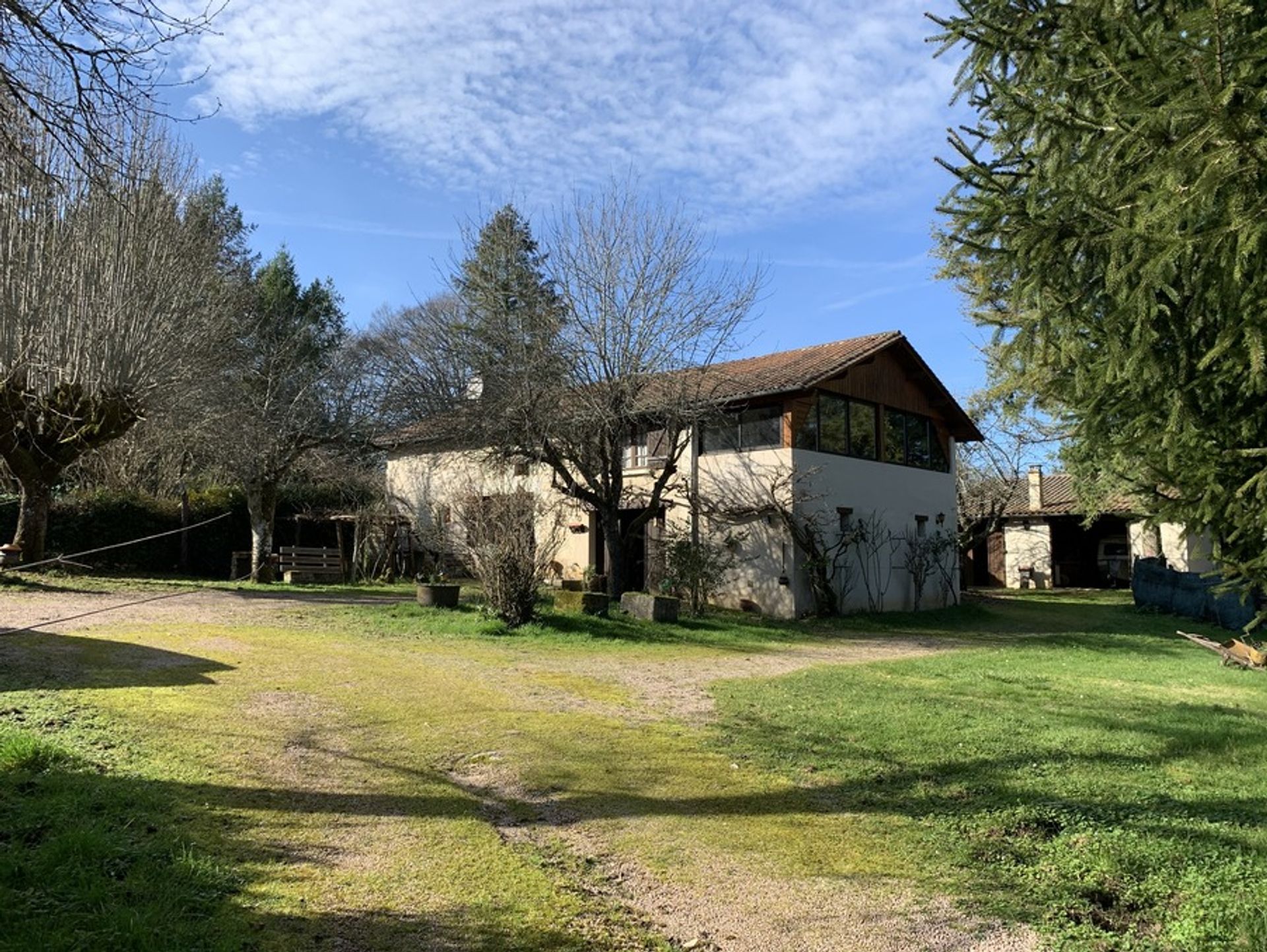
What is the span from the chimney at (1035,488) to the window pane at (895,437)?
14.6m

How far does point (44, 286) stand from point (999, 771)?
659 inches

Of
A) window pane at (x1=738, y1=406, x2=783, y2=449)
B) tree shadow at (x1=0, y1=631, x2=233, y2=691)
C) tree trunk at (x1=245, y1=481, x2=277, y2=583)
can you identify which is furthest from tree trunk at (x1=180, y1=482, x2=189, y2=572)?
window pane at (x1=738, y1=406, x2=783, y2=449)

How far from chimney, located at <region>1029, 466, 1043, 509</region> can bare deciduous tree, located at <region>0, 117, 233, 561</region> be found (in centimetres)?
3024

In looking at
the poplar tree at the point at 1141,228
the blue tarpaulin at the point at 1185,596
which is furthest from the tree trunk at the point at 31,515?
the blue tarpaulin at the point at 1185,596

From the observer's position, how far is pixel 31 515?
1789 cm

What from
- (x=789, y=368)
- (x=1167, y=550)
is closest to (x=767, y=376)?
(x=789, y=368)

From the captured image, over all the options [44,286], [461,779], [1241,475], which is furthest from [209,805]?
[44,286]

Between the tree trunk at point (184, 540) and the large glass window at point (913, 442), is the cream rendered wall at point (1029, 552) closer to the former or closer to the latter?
the large glass window at point (913, 442)

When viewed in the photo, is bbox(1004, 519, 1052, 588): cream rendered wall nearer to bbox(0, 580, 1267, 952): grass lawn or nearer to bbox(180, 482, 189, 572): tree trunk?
bbox(0, 580, 1267, 952): grass lawn

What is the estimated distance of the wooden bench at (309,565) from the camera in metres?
22.3

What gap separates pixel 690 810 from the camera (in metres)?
5.10

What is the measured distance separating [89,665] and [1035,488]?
33.6 meters

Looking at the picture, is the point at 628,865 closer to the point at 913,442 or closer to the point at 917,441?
the point at 913,442

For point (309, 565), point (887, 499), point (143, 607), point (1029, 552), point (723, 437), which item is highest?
point (723, 437)
